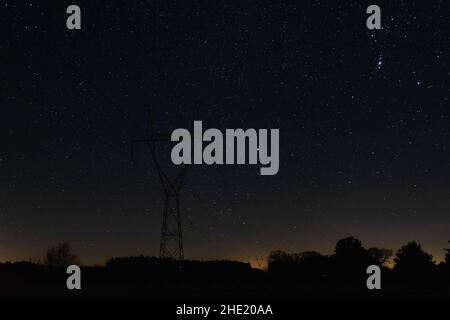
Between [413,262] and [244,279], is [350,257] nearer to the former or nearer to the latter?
[413,262]

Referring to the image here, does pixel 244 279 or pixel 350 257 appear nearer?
pixel 244 279

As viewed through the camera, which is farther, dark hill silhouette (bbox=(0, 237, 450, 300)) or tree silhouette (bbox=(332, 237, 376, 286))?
tree silhouette (bbox=(332, 237, 376, 286))

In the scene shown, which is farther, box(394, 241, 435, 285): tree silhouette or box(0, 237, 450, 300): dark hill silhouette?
box(394, 241, 435, 285): tree silhouette

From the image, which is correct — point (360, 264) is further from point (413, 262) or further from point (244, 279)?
point (244, 279)

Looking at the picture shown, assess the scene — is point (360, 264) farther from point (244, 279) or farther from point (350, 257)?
point (244, 279)

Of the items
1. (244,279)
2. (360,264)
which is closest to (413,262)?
(360,264)

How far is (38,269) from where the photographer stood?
54.5 m

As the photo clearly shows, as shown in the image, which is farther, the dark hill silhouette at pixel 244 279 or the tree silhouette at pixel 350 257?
the tree silhouette at pixel 350 257

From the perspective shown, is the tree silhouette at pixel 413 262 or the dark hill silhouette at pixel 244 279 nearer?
the dark hill silhouette at pixel 244 279

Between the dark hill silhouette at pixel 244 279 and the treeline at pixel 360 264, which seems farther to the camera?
the treeline at pixel 360 264

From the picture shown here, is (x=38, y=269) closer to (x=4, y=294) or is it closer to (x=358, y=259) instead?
(x=4, y=294)

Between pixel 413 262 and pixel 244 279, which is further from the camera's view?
pixel 413 262
